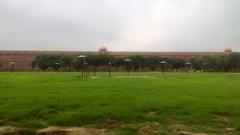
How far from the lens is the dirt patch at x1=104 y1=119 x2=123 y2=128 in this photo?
847cm

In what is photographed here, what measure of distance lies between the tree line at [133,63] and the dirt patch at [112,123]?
65.9 metres

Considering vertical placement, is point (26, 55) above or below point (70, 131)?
above

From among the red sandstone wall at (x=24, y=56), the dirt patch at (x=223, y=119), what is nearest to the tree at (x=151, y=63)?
the red sandstone wall at (x=24, y=56)

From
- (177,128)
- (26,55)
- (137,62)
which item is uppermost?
(26,55)

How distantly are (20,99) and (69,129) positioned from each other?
374 cm

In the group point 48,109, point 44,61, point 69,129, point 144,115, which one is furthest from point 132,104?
point 44,61

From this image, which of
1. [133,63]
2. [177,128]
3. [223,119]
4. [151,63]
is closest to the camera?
[177,128]

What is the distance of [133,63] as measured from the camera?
81.9 m

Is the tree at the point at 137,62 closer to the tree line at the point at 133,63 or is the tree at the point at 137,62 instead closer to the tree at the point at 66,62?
the tree line at the point at 133,63

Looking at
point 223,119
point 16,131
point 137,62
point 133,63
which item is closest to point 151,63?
point 137,62

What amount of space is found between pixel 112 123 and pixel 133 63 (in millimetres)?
73396

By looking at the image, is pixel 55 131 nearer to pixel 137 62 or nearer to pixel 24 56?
pixel 137 62

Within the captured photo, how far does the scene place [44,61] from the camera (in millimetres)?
78250

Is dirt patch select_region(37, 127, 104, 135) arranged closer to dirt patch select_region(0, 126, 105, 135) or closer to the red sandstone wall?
dirt patch select_region(0, 126, 105, 135)
